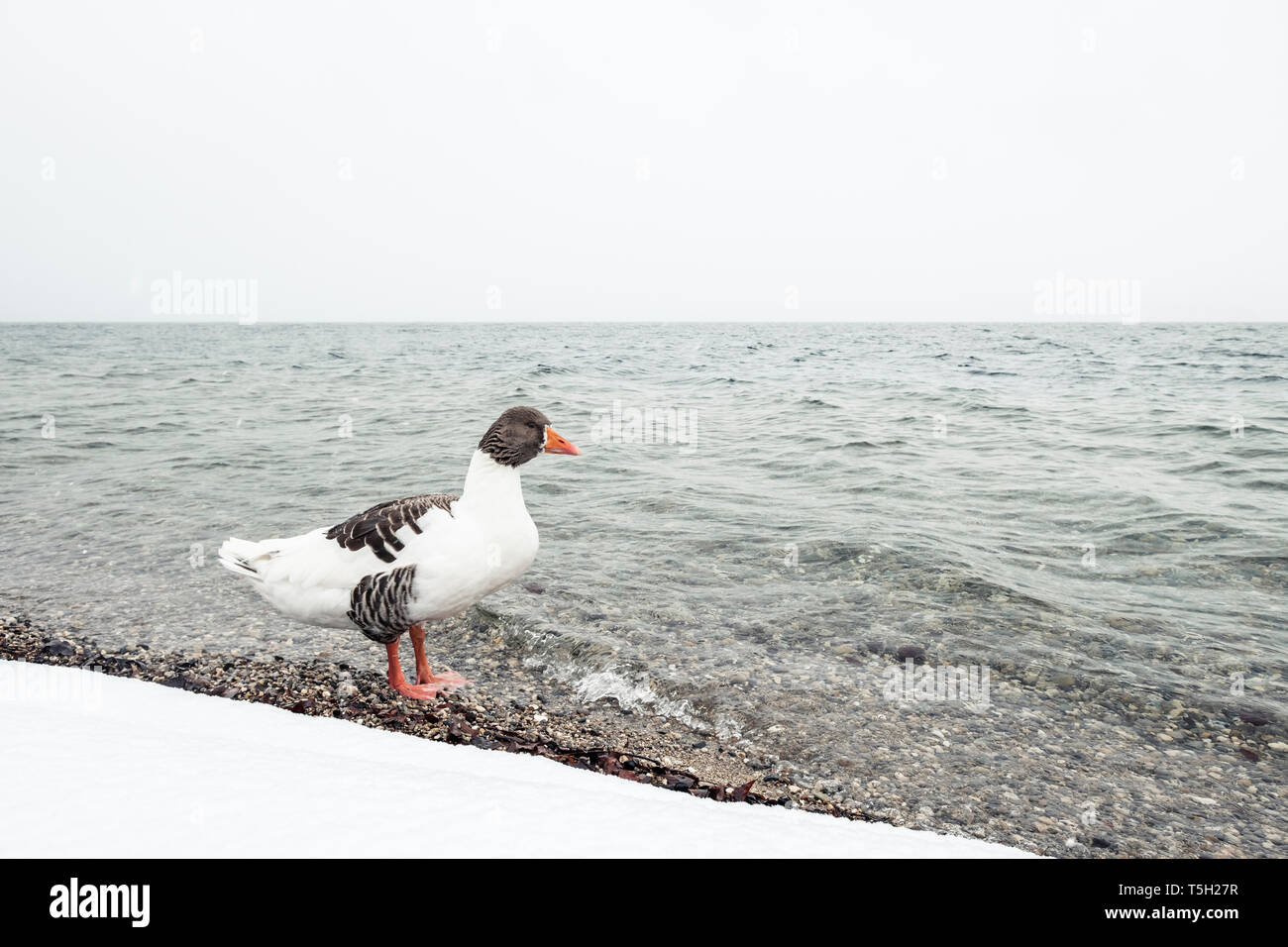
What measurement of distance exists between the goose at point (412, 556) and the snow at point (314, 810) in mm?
2230

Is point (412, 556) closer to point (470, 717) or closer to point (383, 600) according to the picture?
point (383, 600)

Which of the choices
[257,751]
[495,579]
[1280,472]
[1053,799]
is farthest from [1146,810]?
[1280,472]

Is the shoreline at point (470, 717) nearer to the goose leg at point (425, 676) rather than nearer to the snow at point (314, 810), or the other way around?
the goose leg at point (425, 676)

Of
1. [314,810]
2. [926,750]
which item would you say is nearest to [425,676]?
[926,750]

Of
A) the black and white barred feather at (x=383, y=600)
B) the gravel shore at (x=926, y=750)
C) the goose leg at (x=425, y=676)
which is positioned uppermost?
the black and white barred feather at (x=383, y=600)

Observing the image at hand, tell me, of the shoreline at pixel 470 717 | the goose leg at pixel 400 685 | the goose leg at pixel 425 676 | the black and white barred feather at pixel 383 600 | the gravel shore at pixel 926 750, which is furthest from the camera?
the goose leg at pixel 425 676

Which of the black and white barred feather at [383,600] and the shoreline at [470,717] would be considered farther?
the black and white barred feather at [383,600]

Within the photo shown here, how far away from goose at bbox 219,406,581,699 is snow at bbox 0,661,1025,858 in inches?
87.8

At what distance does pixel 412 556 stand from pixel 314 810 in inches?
123

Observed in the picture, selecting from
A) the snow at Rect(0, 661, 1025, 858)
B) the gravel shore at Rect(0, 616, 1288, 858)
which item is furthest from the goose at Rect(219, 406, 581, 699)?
the snow at Rect(0, 661, 1025, 858)

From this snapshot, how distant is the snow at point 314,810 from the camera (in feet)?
6.22

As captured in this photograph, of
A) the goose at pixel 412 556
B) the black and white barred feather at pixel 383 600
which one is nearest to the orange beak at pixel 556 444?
the goose at pixel 412 556

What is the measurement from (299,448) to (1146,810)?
1639cm
